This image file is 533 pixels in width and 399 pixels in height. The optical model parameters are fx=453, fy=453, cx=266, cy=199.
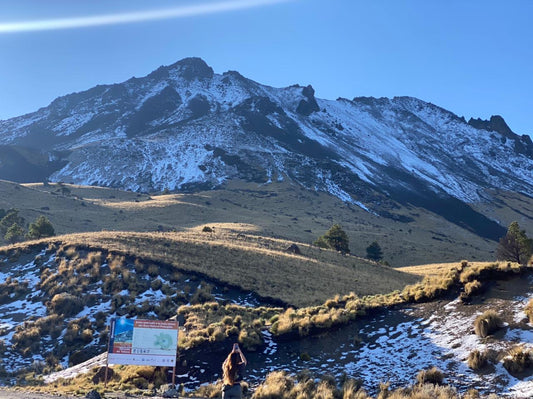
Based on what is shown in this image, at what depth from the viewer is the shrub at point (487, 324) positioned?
1365 cm

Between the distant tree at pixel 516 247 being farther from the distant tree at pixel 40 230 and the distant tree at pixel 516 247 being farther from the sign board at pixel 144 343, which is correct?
the distant tree at pixel 40 230

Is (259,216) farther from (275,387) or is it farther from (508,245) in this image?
(275,387)

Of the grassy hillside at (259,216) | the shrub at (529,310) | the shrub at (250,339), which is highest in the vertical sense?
the grassy hillside at (259,216)

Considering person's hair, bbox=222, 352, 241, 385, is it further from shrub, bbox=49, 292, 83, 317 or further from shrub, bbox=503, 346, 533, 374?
shrub, bbox=49, 292, 83, 317

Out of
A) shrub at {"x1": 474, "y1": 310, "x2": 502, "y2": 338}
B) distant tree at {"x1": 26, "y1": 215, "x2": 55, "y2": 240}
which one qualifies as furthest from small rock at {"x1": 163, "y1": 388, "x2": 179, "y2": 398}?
distant tree at {"x1": 26, "y1": 215, "x2": 55, "y2": 240}

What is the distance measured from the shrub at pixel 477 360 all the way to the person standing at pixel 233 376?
669 cm

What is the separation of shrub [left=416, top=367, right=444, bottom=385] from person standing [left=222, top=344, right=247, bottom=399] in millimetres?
5323

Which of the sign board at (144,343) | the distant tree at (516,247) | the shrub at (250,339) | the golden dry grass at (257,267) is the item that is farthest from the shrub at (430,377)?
the distant tree at (516,247)

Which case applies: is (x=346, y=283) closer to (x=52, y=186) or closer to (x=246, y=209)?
(x=246, y=209)

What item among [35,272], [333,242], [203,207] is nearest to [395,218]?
[203,207]

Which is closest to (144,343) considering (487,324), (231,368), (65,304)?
(231,368)

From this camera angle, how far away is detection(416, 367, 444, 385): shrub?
12.2 m

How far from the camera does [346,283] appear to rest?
3891cm

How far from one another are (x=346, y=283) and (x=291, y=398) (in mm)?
27382
